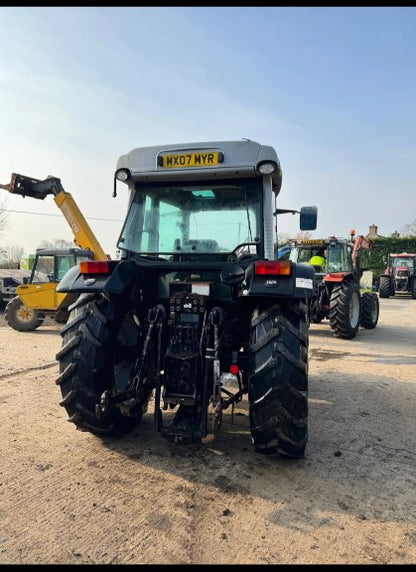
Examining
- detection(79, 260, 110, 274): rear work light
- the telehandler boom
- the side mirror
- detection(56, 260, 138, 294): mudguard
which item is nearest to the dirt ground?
detection(56, 260, 138, 294): mudguard

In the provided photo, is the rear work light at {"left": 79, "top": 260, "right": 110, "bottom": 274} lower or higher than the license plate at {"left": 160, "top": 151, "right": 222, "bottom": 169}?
lower

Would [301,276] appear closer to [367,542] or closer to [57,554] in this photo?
[367,542]

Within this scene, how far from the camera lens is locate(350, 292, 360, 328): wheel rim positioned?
391 inches

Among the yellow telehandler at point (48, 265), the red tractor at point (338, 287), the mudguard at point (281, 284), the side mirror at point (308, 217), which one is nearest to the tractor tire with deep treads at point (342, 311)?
the red tractor at point (338, 287)

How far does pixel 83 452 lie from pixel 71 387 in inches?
22.2

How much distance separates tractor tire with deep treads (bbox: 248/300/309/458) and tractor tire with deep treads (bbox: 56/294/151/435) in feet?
3.39

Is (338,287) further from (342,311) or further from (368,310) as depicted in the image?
(368,310)

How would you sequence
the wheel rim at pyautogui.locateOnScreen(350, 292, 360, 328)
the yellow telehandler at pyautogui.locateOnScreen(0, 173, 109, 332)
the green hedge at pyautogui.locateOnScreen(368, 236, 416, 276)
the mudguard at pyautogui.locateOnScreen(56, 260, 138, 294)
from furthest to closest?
the green hedge at pyautogui.locateOnScreen(368, 236, 416, 276) < the yellow telehandler at pyautogui.locateOnScreen(0, 173, 109, 332) < the wheel rim at pyautogui.locateOnScreen(350, 292, 360, 328) < the mudguard at pyautogui.locateOnScreen(56, 260, 138, 294)

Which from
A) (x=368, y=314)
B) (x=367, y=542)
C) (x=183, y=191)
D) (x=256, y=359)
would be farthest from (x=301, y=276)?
(x=368, y=314)

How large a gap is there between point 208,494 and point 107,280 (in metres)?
1.65

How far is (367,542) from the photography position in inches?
89.4

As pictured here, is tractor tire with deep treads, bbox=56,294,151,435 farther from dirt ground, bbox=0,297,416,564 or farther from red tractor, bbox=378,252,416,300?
red tractor, bbox=378,252,416,300

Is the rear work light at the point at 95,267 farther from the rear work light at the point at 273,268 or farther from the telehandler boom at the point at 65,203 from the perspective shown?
the telehandler boom at the point at 65,203

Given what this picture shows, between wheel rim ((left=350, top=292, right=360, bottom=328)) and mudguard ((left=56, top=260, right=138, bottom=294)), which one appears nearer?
mudguard ((left=56, top=260, right=138, bottom=294))
